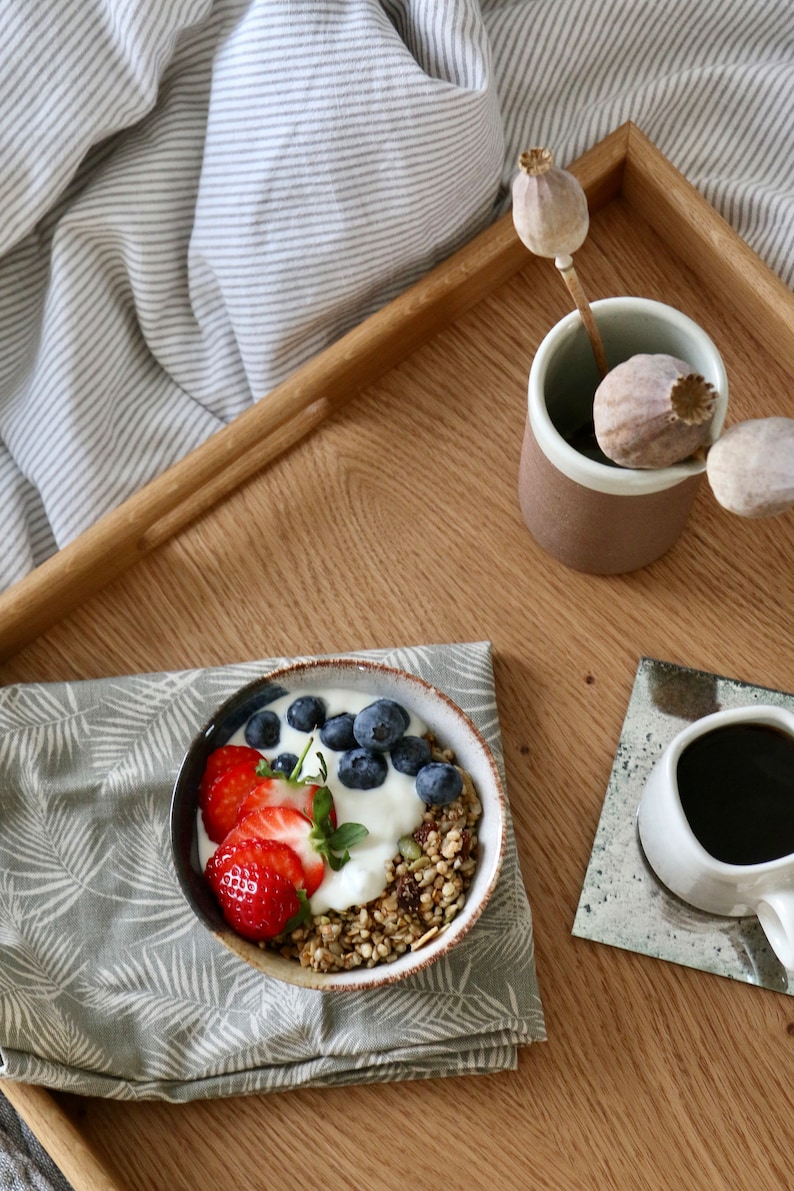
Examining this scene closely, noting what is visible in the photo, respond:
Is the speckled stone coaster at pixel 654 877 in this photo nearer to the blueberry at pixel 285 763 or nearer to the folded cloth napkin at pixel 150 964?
the folded cloth napkin at pixel 150 964

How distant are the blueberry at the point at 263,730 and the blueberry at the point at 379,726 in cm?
5

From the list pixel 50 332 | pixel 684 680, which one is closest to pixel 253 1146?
pixel 684 680

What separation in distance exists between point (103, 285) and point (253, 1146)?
1.95 feet

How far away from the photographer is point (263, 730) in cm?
61

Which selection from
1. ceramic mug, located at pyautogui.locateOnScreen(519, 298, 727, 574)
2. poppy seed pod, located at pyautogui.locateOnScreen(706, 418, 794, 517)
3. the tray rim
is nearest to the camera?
poppy seed pod, located at pyautogui.locateOnScreen(706, 418, 794, 517)

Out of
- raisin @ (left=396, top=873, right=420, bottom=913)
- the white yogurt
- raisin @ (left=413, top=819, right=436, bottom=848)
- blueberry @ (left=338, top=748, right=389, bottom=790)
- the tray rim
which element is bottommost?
raisin @ (left=396, top=873, right=420, bottom=913)

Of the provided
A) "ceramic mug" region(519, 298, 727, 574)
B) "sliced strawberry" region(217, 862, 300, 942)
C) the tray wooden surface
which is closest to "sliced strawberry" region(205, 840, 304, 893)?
"sliced strawberry" region(217, 862, 300, 942)

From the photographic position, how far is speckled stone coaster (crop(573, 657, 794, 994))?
2.08ft

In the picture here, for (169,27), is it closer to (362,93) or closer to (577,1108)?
(362,93)

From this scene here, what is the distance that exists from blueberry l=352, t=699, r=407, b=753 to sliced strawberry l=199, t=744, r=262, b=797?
0.20ft

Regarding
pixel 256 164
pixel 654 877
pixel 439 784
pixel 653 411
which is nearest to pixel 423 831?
pixel 439 784

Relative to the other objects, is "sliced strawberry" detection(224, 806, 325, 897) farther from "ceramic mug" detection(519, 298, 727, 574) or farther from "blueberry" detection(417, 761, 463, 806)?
"ceramic mug" detection(519, 298, 727, 574)

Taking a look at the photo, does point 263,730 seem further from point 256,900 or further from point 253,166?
point 253,166

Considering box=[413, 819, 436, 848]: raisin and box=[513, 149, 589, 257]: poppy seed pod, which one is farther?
box=[413, 819, 436, 848]: raisin
